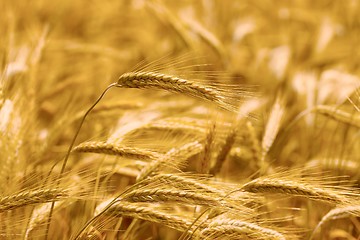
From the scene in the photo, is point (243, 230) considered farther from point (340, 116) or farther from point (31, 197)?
point (340, 116)

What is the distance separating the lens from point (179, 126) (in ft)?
5.66

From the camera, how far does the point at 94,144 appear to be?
1.53 m

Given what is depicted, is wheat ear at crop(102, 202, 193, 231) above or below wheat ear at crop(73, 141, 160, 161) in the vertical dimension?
below

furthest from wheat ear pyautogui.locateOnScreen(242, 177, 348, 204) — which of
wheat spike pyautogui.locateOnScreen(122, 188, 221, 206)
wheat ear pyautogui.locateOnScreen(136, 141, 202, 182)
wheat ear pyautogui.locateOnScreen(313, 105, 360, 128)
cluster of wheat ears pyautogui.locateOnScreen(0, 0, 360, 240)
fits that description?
wheat ear pyautogui.locateOnScreen(313, 105, 360, 128)

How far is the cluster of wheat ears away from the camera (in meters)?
1.40

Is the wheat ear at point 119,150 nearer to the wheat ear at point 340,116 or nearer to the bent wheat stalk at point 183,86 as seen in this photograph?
the bent wheat stalk at point 183,86

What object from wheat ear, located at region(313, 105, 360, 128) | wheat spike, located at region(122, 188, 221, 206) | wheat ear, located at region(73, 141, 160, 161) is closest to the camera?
wheat spike, located at region(122, 188, 221, 206)

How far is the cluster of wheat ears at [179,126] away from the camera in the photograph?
55.1 inches

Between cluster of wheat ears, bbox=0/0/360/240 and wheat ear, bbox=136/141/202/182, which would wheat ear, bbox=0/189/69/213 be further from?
wheat ear, bbox=136/141/202/182

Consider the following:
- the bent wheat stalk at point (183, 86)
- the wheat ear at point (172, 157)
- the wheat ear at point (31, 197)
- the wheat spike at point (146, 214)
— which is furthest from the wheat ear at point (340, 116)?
the wheat ear at point (31, 197)

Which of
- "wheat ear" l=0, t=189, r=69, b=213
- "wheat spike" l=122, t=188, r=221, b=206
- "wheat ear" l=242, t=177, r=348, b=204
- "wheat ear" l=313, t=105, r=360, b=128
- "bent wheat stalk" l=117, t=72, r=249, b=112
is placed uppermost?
"wheat ear" l=313, t=105, r=360, b=128

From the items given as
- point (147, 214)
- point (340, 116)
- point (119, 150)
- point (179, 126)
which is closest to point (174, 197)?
point (147, 214)

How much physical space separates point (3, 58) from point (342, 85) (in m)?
1.46

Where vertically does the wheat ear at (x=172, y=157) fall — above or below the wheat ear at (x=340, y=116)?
below
